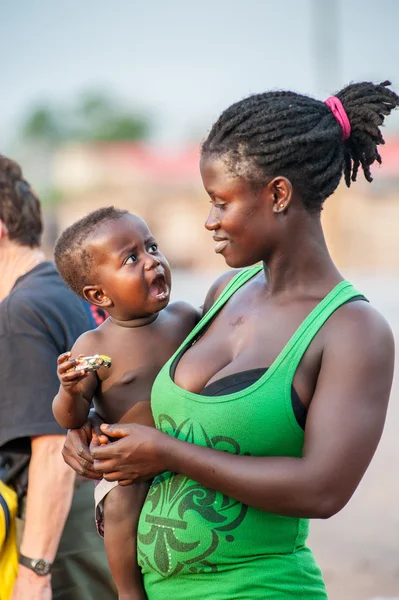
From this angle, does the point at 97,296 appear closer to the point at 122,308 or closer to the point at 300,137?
the point at 122,308

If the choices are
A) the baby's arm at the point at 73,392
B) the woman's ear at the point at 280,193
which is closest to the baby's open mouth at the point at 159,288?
the baby's arm at the point at 73,392

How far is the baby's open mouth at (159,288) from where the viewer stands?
8.82ft

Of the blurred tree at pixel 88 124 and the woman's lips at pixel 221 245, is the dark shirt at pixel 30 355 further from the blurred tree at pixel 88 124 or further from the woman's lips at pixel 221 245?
the blurred tree at pixel 88 124

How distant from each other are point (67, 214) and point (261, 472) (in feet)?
118

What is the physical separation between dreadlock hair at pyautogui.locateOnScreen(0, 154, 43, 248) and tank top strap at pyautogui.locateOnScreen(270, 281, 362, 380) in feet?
5.51

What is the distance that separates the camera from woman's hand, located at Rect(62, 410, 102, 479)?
7.93 feet

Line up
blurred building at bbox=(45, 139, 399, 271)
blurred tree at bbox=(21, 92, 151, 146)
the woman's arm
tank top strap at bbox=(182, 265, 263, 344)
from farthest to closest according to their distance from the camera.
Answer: blurred tree at bbox=(21, 92, 151, 146) → blurred building at bbox=(45, 139, 399, 271) → tank top strap at bbox=(182, 265, 263, 344) → the woman's arm

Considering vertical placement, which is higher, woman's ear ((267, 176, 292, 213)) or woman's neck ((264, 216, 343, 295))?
woman's ear ((267, 176, 292, 213))

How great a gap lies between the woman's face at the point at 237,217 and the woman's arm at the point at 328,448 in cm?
31

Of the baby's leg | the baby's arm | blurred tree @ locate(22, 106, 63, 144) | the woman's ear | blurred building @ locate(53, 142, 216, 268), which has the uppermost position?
the woman's ear

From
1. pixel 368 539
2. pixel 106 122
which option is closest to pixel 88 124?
pixel 106 122

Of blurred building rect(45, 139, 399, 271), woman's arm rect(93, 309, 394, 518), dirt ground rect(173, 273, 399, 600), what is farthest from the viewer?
blurred building rect(45, 139, 399, 271)

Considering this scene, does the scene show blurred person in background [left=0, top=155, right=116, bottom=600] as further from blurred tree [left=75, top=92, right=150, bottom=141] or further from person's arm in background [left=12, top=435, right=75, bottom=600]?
blurred tree [left=75, top=92, right=150, bottom=141]

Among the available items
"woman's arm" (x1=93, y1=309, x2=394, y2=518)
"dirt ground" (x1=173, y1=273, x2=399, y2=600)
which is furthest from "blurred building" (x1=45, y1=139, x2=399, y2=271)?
"woman's arm" (x1=93, y1=309, x2=394, y2=518)
